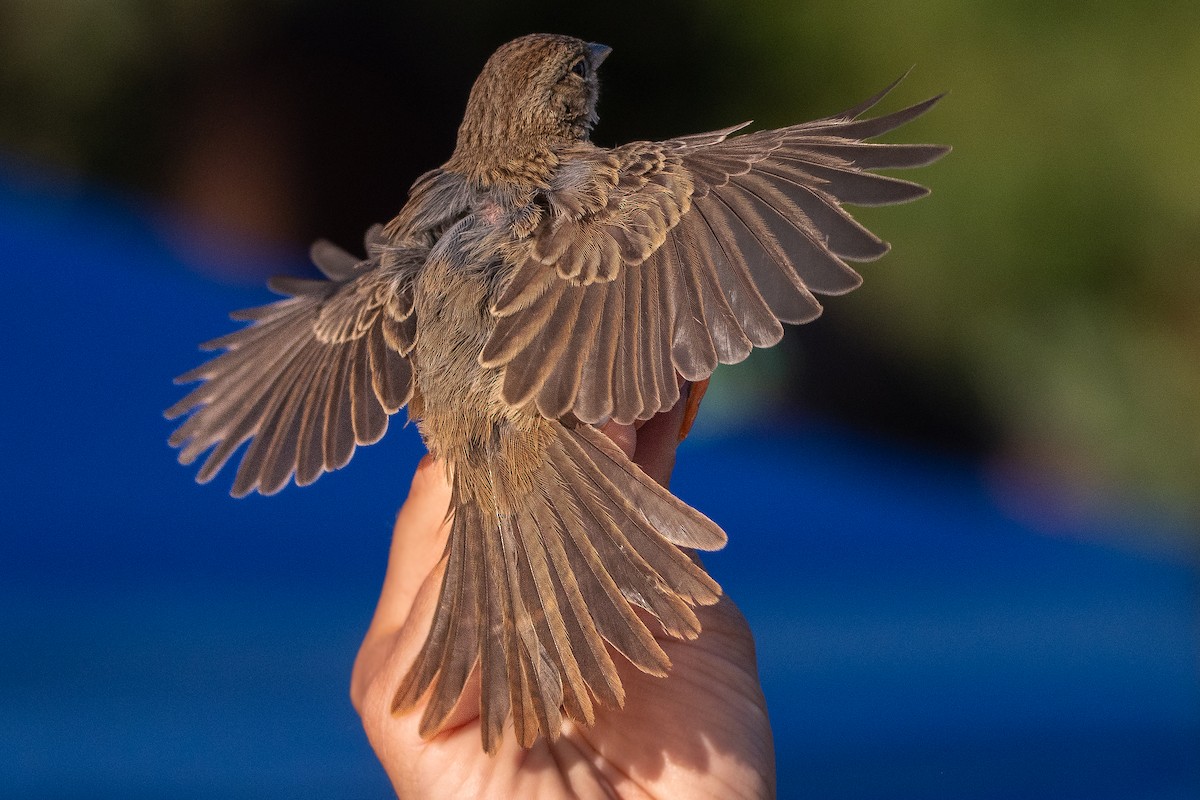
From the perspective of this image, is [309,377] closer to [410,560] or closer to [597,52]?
[410,560]

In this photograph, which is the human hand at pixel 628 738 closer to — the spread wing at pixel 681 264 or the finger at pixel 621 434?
the finger at pixel 621 434

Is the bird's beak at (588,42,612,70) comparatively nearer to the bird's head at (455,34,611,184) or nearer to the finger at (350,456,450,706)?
the bird's head at (455,34,611,184)

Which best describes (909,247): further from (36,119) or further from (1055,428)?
(36,119)

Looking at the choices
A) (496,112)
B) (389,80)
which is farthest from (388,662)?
(389,80)

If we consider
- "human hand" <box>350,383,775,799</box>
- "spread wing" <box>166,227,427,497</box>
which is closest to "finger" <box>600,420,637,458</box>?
"human hand" <box>350,383,775,799</box>

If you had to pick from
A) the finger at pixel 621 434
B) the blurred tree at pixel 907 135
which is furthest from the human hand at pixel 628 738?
the blurred tree at pixel 907 135
